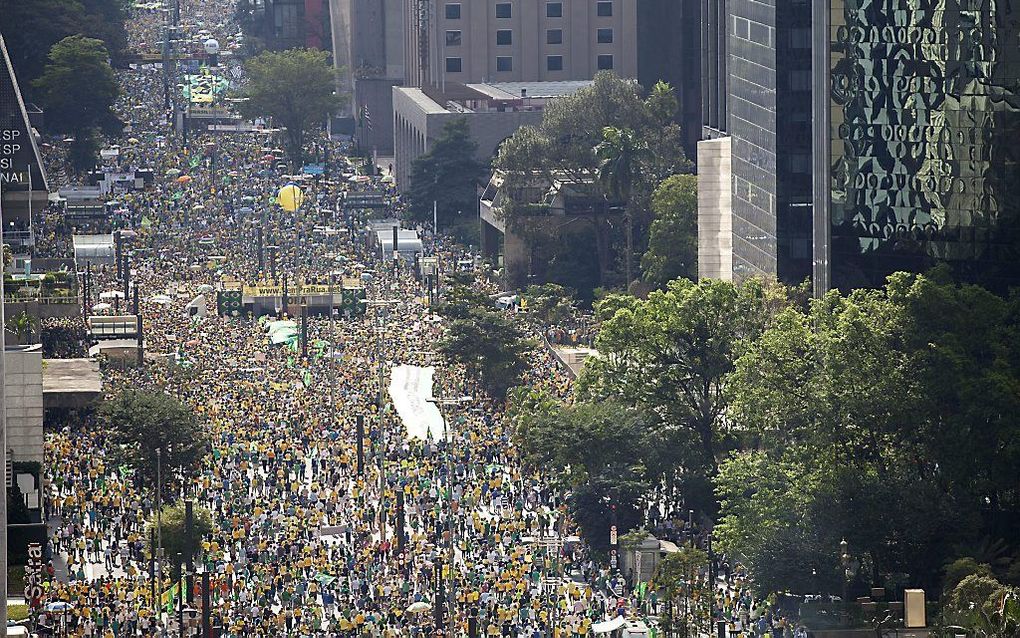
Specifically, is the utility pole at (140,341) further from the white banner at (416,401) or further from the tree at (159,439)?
the tree at (159,439)

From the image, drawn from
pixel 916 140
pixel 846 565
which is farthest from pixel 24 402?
pixel 916 140

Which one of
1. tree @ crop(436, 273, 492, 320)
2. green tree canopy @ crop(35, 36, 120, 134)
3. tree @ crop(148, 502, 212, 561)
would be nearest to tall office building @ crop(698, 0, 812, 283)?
tree @ crop(436, 273, 492, 320)

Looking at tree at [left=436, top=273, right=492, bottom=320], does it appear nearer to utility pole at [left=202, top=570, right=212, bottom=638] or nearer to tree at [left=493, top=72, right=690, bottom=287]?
tree at [left=493, top=72, right=690, bottom=287]

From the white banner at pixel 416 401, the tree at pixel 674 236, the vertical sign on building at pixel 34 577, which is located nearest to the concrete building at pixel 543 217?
the tree at pixel 674 236

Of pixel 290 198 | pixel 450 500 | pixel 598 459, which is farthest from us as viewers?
pixel 290 198

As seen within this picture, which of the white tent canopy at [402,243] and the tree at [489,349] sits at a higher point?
the tree at [489,349]

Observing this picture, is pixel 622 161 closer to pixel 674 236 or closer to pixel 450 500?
pixel 674 236

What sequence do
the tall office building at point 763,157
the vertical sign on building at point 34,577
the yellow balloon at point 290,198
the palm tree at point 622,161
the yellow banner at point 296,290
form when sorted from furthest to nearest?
the yellow balloon at point 290,198, the palm tree at point 622,161, the yellow banner at point 296,290, the tall office building at point 763,157, the vertical sign on building at point 34,577

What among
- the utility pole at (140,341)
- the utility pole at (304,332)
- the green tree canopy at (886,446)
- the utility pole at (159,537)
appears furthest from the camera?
the utility pole at (304,332)
